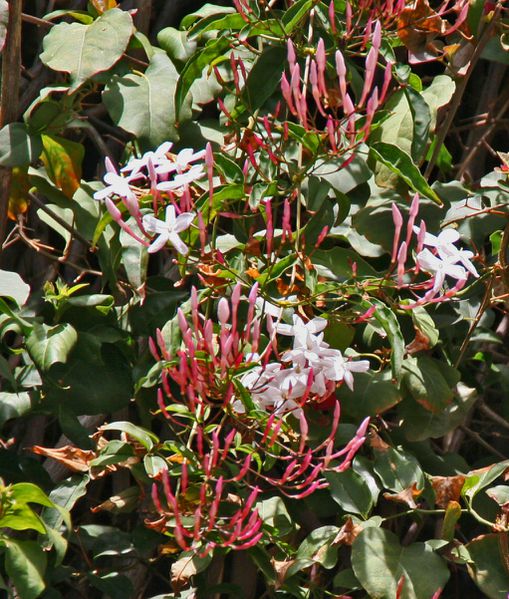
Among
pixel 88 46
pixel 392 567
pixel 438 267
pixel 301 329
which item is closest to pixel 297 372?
pixel 301 329

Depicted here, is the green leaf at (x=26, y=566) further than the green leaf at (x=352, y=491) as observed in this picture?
No

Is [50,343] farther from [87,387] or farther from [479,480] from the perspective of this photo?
[479,480]

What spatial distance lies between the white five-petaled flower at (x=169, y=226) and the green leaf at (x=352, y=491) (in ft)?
1.22

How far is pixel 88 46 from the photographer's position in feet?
3.84

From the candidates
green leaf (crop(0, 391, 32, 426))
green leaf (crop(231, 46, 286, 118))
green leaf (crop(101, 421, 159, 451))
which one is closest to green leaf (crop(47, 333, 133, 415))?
green leaf (crop(0, 391, 32, 426))

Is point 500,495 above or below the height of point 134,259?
below

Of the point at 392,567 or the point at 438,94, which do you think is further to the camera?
the point at 438,94

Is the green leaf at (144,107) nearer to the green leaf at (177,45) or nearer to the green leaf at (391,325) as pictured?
the green leaf at (177,45)

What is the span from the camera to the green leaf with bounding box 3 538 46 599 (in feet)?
3.35

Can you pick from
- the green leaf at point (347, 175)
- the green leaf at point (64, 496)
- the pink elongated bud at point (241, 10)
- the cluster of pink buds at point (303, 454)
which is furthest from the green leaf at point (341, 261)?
the green leaf at point (64, 496)

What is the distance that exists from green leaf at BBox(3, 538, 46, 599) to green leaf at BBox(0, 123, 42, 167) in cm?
43

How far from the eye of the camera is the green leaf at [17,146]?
3.80ft

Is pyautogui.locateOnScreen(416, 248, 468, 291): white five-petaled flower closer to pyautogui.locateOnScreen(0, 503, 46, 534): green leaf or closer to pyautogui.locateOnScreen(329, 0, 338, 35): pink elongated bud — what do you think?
pyautogui.locateOnScreen(329, 0, 338, 35): pink elongated bud

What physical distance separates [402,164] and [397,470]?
36 cm
